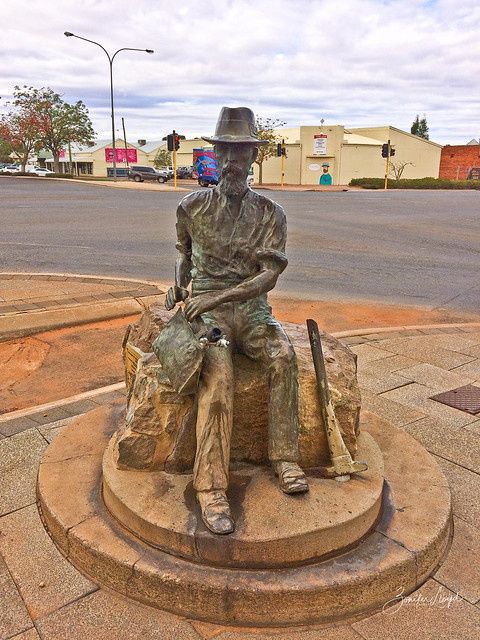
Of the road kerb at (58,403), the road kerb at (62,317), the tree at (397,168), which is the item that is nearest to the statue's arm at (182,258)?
the road kerb at (58,403)

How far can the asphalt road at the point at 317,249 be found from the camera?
388 inches

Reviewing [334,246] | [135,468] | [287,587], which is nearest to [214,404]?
[135,468]

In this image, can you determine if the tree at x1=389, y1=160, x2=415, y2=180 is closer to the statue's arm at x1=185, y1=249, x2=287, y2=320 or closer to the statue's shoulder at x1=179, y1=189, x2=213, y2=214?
the statue's shoulder at x1=179, y1=189, x2=213, y2=214

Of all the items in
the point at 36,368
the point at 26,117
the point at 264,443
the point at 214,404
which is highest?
the point at 26,117

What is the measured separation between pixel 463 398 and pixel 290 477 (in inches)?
104

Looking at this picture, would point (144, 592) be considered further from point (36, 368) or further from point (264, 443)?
point (36, 368)

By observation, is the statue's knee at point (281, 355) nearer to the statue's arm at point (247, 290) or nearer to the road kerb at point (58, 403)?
the statue's arm at point (247, 290)

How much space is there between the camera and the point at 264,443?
11.5 ft

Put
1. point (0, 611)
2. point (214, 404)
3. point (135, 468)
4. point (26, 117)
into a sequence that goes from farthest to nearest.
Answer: point (26, 117) < point (135, 468) < point (214, 404) < point (0, 611)

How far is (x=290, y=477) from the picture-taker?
316cm

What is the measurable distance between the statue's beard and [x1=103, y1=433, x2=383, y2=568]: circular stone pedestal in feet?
5.40

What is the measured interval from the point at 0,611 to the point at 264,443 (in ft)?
5.36

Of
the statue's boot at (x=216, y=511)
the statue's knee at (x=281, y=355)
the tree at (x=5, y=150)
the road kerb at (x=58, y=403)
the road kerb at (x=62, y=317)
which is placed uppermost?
Answer: the tree at (x=5, y=150)

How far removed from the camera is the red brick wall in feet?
183
